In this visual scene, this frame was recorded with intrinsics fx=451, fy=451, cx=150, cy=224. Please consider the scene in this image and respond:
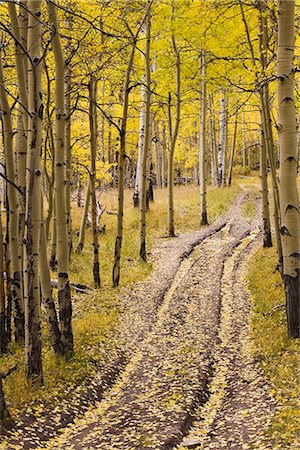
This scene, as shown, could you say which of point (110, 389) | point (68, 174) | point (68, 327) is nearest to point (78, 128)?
point (68, 174)

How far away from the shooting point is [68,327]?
29.2 feet

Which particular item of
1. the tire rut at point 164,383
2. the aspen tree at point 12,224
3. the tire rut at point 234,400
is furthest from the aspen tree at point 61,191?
the tire rut at point 234,400

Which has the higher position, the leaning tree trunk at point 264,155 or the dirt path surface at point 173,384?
the leaning tree trunk at point 264,155

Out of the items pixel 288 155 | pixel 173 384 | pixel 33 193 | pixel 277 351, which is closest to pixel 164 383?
pixel 173 384

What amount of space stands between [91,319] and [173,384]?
139 inches

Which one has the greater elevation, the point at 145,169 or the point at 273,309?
the point at 145,169

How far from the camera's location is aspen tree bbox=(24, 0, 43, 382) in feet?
22.7

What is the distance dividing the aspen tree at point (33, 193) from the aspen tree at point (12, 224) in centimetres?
154

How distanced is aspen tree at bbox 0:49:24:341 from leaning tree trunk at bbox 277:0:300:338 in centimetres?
503

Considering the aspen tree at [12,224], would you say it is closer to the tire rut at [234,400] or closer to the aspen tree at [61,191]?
the aspen tree at [61,191]

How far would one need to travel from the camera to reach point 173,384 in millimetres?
7828

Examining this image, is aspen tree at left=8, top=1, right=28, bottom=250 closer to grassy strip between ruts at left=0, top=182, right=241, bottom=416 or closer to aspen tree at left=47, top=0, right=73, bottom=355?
aspen tree at left=47, top=0, right=73, bottom=355

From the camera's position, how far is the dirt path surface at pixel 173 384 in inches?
244

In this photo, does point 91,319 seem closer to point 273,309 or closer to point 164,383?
point 164,383
